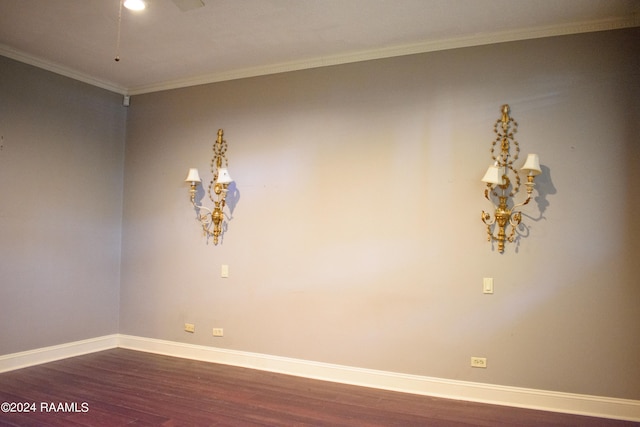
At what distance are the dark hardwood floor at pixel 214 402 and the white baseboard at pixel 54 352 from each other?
10 centimetres

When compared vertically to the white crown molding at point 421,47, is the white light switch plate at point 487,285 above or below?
below

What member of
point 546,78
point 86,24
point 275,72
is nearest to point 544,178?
point 546,78

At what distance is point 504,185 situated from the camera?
10.4ft

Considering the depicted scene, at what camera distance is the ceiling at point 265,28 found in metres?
2.93

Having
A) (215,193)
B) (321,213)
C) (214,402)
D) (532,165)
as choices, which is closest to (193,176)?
(215,193)

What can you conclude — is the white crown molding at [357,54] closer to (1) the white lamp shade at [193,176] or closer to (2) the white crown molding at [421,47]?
(2) the white crown molding at [421,47]

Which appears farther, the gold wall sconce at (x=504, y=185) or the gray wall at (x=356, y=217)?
the gold wall sconce at (x=504, y=185)

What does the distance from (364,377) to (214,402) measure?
122 cm

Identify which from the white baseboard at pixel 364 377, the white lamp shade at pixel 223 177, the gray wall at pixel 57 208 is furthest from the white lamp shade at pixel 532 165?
the gray wall at pixel 57 208

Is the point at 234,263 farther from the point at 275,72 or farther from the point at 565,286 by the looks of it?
the point at 565,286

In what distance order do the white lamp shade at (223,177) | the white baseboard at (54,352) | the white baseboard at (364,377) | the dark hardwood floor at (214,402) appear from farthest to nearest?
the white lamp shade at (223,177)
the white baseboard at (54,352)
the white baseboard at (364,377)
the dark hardwood floor at (214,402)

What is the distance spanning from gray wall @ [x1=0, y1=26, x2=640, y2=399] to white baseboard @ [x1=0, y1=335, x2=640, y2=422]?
2.9 inches

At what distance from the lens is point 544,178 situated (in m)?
3.12

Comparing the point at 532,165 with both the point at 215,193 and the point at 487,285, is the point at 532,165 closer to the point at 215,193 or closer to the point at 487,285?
the point at 487,285
